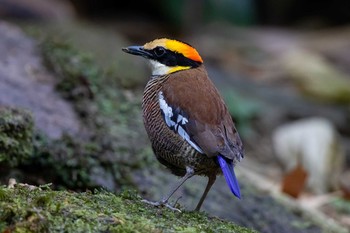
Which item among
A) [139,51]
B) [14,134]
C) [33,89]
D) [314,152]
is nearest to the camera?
[139,51]

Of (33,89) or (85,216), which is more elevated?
(33,89)

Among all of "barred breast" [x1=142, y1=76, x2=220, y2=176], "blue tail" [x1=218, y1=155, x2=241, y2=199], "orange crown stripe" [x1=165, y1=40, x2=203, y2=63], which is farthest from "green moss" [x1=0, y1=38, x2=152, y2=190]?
"blue tail" [x1=218, y1=155, x2=241, y2=199]

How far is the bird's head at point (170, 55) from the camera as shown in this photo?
5.30 meters

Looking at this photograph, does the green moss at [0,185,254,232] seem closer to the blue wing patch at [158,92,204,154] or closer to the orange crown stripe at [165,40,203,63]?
the blue wing patch at [158,92,204,154]

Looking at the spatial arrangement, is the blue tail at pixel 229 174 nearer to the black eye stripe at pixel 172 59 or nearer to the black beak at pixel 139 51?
the black eye stripe at pixel 172 59

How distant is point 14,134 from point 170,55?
124 cm

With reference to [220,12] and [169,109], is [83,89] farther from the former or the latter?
[220,12]

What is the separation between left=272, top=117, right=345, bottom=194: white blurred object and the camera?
920 cm

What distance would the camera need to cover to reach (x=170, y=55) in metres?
5.32

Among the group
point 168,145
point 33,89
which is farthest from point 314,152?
point 168,145

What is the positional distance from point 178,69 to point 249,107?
6402mm

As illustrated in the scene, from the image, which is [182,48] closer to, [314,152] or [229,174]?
[229,174]

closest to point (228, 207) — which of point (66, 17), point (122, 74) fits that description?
point (122, 74)

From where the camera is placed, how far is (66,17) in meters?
14.4
